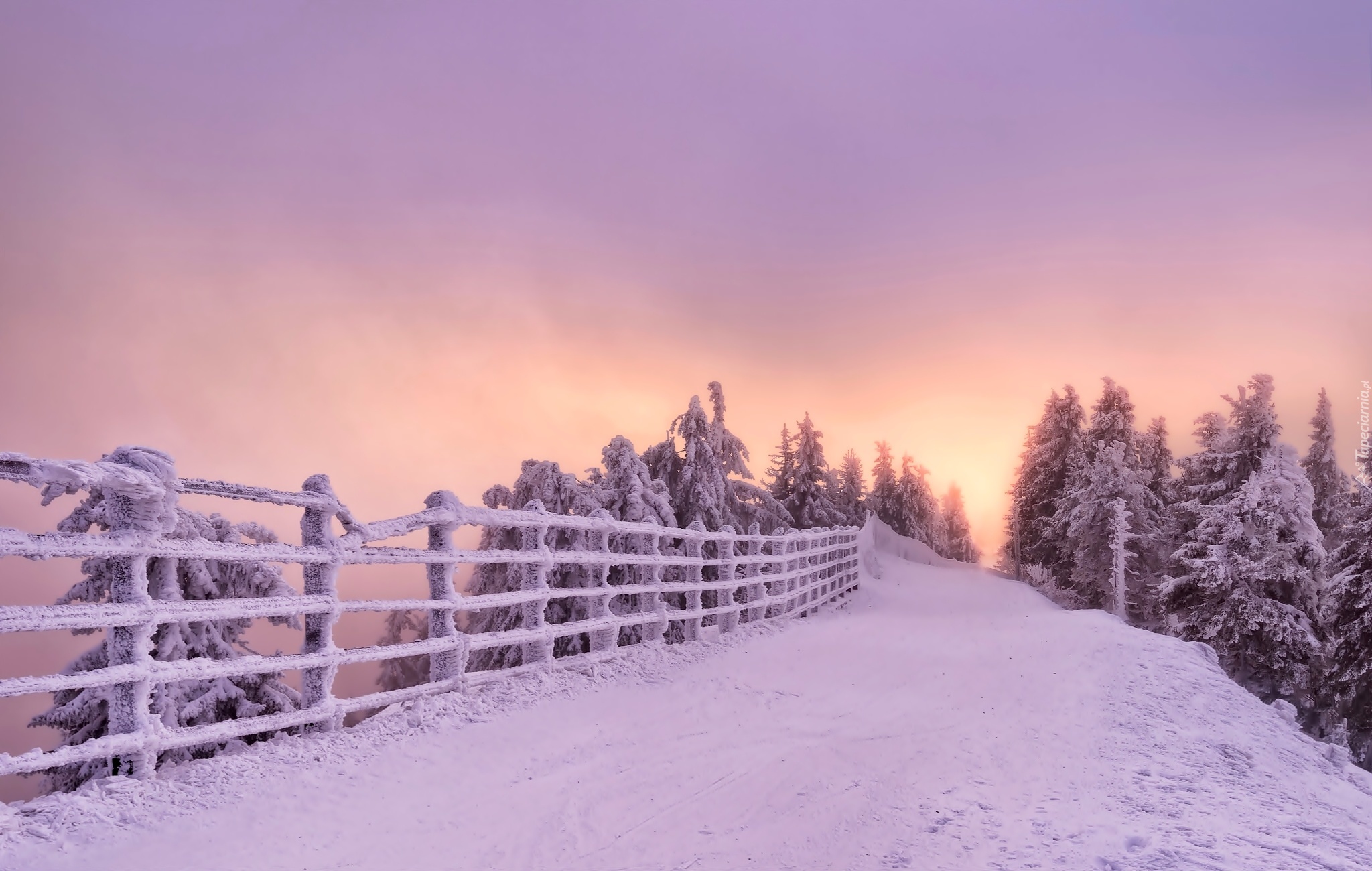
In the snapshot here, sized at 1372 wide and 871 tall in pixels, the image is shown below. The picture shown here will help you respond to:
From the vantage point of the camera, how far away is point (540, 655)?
26.0 feet

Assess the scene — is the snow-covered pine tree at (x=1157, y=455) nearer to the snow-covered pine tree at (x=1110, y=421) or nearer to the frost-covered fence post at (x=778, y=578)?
the snow-covered pine tree at (x=1110, y=421)

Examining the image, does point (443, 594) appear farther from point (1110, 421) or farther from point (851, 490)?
point (851, 490)

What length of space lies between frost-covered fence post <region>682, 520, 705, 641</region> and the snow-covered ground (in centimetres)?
Answer: 214

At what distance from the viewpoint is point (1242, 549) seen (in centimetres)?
2181

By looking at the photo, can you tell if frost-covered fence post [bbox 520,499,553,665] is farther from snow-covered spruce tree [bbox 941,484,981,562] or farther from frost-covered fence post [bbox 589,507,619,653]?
snow-covered spruce tree [bbox 941,484,981,562]

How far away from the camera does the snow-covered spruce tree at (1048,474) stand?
39.7 meters

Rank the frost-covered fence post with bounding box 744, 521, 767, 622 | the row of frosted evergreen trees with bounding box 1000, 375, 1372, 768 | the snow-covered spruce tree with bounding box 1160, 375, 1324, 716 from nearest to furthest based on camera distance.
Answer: the frost-covered fence post with bounding box 744, 521, 767, 622, the row of frosted evergreen trees with bounding box 1000, 375, 1372, 768, the snow-covered spruce tree with bounding box 1160, 375, 1324, 716

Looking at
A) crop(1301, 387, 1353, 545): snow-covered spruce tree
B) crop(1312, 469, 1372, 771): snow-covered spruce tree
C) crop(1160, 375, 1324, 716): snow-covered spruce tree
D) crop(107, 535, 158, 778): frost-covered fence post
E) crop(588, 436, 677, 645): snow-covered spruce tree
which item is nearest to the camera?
crop(107, 535, 158, 778): frost-covered fence post

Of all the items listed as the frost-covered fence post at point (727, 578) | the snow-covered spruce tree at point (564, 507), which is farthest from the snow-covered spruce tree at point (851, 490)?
the frost-covered fence post at point (727, 578)

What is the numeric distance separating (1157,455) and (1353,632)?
69.7 feet

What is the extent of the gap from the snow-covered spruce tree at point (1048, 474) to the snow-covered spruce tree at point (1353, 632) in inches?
723

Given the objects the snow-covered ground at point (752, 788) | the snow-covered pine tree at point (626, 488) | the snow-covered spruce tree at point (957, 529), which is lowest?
the snow-covered spruce tree at point (957, 529)

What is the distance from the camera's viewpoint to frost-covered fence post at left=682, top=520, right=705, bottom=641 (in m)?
11.3

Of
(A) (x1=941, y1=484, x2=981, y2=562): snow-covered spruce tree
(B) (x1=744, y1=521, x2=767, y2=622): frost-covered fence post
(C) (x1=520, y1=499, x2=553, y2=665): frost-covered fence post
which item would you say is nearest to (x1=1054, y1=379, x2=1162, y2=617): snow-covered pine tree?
(B) (x1=744, y1=521, x2=767, y2=622): frost-covered fence post
